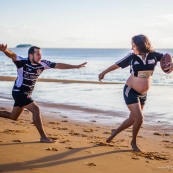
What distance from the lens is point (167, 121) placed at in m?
10.6

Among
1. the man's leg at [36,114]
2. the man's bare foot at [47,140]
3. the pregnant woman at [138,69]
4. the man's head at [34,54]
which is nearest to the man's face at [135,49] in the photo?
the pregnant woman at [138,69]

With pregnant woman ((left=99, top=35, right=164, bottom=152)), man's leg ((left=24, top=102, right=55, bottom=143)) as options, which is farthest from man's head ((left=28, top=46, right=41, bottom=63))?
pregnant woman ((left=99, top=35, right=164, bottom=152))

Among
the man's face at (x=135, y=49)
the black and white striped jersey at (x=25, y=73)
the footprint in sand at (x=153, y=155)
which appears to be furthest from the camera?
the black and white striped jersey at (x=25, y=73)

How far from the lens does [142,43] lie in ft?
20.0

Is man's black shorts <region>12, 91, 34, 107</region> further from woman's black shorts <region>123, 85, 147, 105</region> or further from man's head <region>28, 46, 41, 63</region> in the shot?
woman's black shorts <region>123, 85, 147, 105</region>

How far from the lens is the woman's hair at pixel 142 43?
240 inches

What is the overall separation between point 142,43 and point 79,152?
2024mm

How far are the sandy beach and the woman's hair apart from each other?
1703mm

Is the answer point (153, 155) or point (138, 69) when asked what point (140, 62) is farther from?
point (153, 155)

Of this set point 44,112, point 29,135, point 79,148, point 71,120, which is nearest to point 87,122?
point 71,120

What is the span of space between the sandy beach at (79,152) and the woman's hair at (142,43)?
170cm

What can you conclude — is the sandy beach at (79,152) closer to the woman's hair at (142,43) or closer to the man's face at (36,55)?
the man's face at (36,55)

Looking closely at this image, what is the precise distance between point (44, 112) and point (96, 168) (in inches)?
278

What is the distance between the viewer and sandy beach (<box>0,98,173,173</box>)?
5152 millimetres
